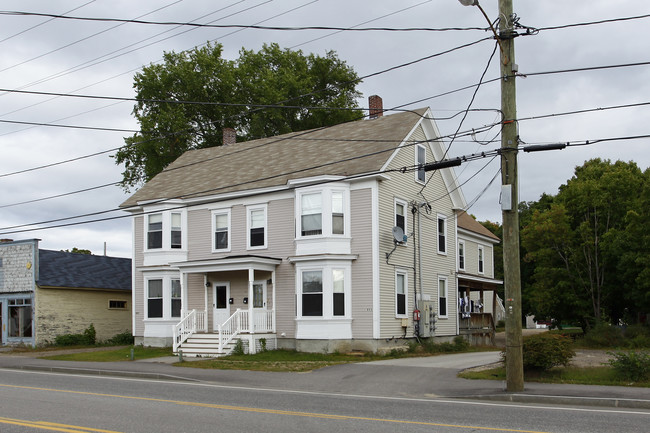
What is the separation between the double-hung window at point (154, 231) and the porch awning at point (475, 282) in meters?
14.4

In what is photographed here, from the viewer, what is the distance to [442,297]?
99.9ft

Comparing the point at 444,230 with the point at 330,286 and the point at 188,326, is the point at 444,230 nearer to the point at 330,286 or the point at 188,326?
the point at 330,286

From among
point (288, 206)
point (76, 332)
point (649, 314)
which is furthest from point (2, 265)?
point (649, 314)

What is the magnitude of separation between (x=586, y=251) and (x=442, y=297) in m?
9.35

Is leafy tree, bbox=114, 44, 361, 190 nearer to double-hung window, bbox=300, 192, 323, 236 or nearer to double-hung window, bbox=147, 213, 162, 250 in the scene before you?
double-hung window, bbox=147, 213, 162, 250

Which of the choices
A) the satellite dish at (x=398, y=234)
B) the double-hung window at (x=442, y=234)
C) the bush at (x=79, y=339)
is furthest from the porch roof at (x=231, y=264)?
the bush at (x=79, y=339)

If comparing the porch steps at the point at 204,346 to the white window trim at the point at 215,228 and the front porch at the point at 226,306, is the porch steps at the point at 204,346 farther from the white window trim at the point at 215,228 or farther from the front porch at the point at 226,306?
the white window trim at the point at 215,228

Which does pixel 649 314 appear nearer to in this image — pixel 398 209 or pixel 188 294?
pixel 398 209

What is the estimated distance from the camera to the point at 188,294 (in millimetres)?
28641

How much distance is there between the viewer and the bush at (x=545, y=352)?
16219 millimetres

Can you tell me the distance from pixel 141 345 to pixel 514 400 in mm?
20677

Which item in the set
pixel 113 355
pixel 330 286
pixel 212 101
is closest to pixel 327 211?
pixel 330 286

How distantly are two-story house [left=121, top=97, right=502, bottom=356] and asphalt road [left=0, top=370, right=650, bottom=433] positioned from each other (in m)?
9.44

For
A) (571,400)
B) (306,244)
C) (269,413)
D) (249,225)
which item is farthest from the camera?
(249,225)
